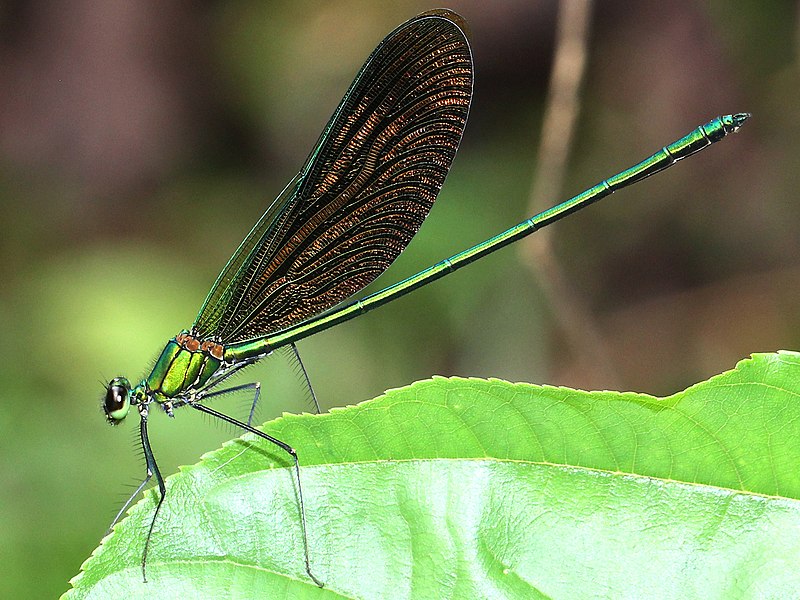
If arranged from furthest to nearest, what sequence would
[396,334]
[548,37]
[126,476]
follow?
1. [548,37]
2. [396,334]
3. [126,476]

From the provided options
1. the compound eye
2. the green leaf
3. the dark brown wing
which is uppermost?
the dark brown wing

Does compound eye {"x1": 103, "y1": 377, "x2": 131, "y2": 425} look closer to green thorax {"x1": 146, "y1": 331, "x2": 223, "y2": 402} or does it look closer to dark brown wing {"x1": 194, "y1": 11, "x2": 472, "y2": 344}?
green thorax {"x1": 146, "y1": 331, "x2": 223, "y2": 402}

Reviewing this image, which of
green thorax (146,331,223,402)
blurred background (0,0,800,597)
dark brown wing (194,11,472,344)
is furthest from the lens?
blurred background (0,0,800,597)

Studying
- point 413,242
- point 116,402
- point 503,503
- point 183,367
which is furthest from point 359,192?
point 413,242

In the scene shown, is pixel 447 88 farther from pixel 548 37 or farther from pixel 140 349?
pixel 548 37

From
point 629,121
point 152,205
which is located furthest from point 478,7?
point 152,205

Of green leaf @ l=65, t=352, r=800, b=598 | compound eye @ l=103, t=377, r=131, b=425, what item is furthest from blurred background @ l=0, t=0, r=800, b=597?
green leaf @ l=65, t=352, r=800, b=598

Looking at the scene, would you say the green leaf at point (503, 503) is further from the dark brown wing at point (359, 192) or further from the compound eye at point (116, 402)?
the dark brown wing at point (359, 192)
